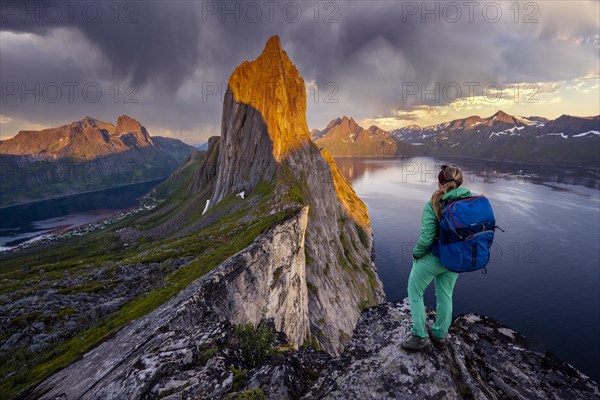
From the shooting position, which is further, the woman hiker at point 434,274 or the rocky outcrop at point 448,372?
the woman hiker at point 434,274

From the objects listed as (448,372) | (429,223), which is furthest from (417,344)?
(429,223)

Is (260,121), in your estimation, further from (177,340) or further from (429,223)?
(429,223)

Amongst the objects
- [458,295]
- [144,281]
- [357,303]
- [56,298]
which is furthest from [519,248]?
[56,298]

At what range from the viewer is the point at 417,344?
8.12 meters

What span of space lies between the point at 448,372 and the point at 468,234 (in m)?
3.77

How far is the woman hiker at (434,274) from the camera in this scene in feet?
25.3

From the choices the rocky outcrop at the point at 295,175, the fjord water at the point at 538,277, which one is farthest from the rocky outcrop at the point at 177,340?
the fjord water at the point at 538,277

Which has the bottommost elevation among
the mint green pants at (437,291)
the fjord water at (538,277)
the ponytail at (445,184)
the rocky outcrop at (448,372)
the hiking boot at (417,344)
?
the fjord water at (538,277)

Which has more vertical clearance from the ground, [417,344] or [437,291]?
[437,291]

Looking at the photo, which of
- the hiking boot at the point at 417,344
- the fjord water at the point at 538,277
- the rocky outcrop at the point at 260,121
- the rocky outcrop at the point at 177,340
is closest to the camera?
the hiking boot at the point at 417,344

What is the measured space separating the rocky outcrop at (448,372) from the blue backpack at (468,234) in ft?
9.70

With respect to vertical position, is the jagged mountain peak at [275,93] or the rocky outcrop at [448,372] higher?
the jagged mountain peak at [275,93]

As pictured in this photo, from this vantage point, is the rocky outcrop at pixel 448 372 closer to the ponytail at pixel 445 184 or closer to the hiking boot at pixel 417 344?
the hiking boot at pixel 417 344

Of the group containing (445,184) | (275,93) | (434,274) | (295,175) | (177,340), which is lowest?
(177,340)
